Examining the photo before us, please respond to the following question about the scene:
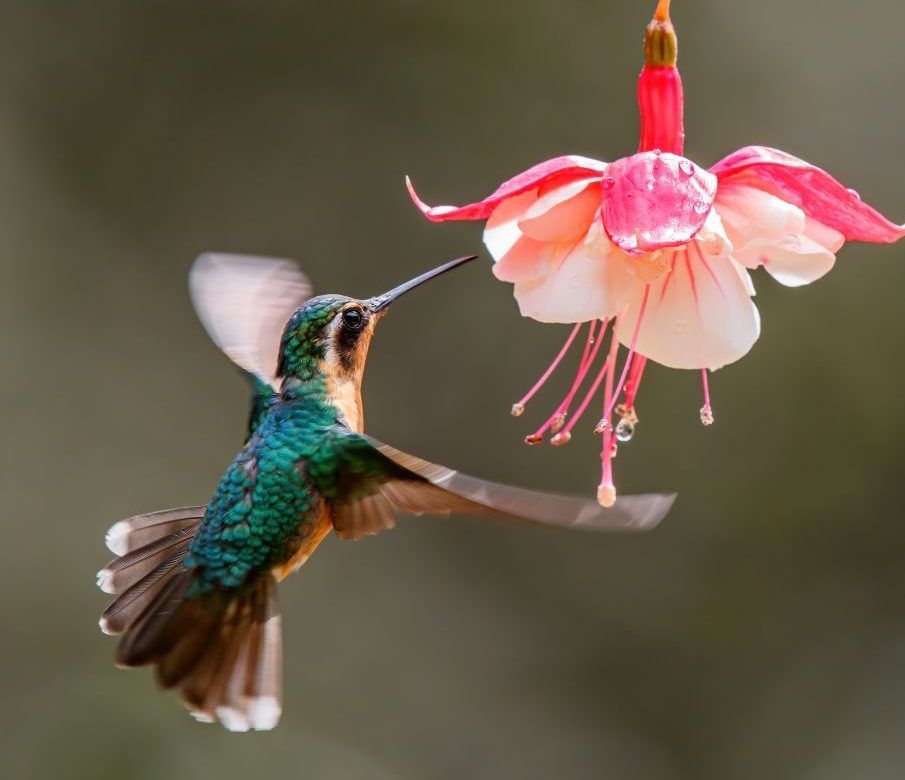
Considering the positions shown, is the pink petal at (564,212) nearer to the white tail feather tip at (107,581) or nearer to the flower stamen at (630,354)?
the flower stamen at (630,354)

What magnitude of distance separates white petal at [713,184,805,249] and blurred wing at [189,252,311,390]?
1.84 ft

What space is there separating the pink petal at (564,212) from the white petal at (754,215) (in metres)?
0.11

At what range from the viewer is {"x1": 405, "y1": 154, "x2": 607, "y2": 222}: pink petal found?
115cm

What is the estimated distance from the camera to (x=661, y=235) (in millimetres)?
1109

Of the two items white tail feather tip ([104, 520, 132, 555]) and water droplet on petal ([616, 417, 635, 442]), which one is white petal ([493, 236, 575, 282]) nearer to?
water droplet on petal ([616, 417, 635, 442])

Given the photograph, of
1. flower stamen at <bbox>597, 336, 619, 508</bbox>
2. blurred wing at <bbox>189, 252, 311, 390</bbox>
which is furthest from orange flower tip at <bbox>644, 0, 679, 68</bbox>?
blurred wing at <bbox>189, 252, 311, 390</bbox>

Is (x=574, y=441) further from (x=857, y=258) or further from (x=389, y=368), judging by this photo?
(x=857, y=258)

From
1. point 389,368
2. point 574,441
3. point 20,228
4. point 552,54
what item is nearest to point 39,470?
point 20,228

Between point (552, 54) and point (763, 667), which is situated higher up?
point (552, 54)

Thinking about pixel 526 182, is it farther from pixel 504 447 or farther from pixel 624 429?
pixel 504 447

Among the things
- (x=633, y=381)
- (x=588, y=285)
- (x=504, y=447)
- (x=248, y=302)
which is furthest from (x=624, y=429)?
(x=504, y=447)

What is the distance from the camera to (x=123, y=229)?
343 centimetres


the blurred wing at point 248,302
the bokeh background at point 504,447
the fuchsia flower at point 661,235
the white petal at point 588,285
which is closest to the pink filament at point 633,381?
the fuchsia flower at point 661,235

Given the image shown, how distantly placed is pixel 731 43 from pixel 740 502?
1093 mm
